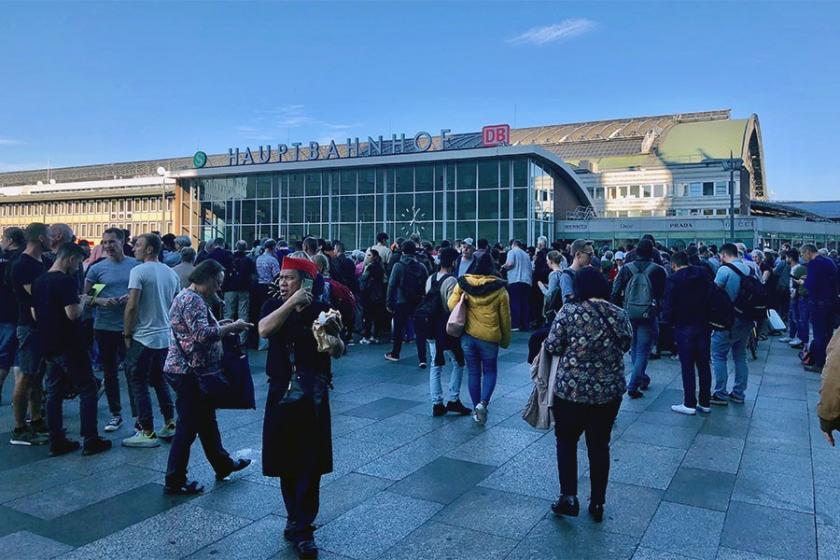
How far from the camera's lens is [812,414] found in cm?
741

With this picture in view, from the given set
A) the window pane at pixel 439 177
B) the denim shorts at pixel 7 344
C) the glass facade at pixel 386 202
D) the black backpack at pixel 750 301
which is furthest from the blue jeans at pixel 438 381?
the window pane at pixel 439 177

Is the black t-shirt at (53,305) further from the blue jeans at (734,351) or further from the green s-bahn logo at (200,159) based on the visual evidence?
the green s-bahn logo at (200,159)

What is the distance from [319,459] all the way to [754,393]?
7037mm

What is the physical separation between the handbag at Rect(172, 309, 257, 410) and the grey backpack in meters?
5.20

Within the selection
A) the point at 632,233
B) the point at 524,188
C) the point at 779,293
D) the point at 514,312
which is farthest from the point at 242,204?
the point at 779,293

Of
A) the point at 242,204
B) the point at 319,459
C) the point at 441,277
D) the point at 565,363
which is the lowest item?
the point at 319,459

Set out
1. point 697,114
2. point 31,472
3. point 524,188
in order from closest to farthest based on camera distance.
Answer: point 31,472 < point 524,188 < point 697,114

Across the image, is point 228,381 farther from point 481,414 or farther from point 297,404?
point 481,414

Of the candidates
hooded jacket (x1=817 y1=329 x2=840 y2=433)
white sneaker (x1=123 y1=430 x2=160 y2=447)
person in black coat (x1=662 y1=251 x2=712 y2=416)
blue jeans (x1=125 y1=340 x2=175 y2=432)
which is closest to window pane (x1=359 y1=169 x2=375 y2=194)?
person in black coat (x1=662 y1=251 x2=712 y2=416)

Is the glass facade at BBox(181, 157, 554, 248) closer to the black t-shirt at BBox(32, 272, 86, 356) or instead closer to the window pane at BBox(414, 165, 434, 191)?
the window pane at BBox(414, 165, 434, 191)

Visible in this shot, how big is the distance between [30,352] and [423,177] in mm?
33293

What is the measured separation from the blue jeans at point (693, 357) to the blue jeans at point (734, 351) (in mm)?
689

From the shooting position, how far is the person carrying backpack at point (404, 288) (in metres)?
10.3

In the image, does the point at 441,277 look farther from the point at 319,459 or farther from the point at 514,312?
the point at 514,312
